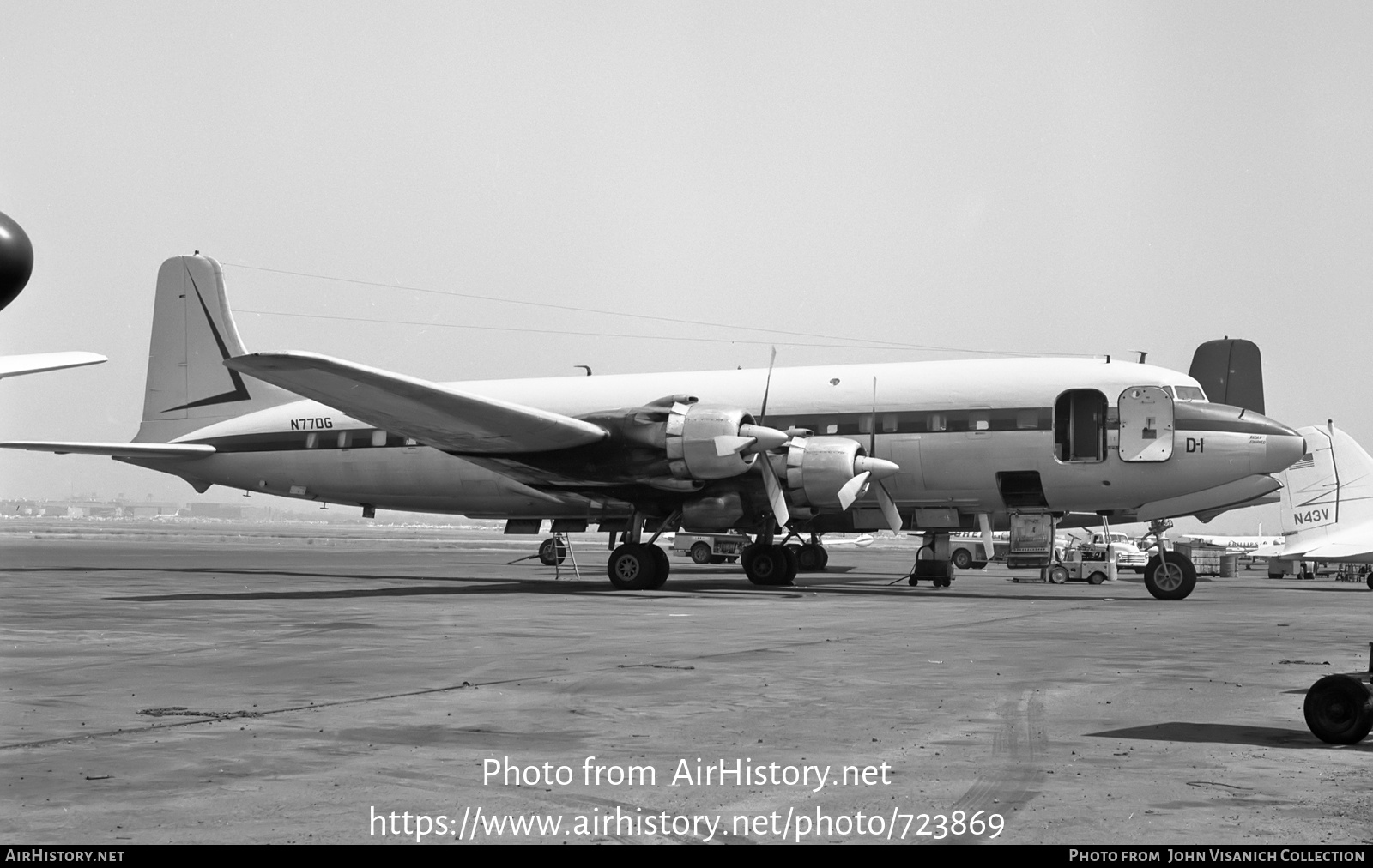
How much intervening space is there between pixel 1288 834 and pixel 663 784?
2.65 metres

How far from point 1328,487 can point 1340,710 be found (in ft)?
102

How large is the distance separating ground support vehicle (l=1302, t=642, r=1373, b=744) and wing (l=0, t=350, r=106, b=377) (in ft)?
23.0

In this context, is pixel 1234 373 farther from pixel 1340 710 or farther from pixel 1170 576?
pixel 1340 710

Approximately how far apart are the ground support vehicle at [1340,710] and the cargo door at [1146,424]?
53.0ft

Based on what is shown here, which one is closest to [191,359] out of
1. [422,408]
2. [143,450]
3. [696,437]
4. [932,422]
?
[143,450]

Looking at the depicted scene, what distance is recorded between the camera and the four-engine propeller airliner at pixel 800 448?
72.8 ft

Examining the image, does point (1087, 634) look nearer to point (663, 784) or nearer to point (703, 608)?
point (703, 608)

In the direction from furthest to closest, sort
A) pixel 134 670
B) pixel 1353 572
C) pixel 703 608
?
pixel 1353 572 → pixel 703 608 → pixel 134 670

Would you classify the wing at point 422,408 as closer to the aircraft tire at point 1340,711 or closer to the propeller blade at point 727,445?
the propeller blade at point 727,445

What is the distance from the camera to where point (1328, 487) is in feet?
114

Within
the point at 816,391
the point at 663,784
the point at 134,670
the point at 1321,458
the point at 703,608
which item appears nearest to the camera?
the point at 663,784

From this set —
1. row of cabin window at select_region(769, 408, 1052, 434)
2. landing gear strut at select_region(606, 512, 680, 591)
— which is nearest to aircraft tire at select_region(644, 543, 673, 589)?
landing gear strut at select_region(606, 512, 680, 591)
